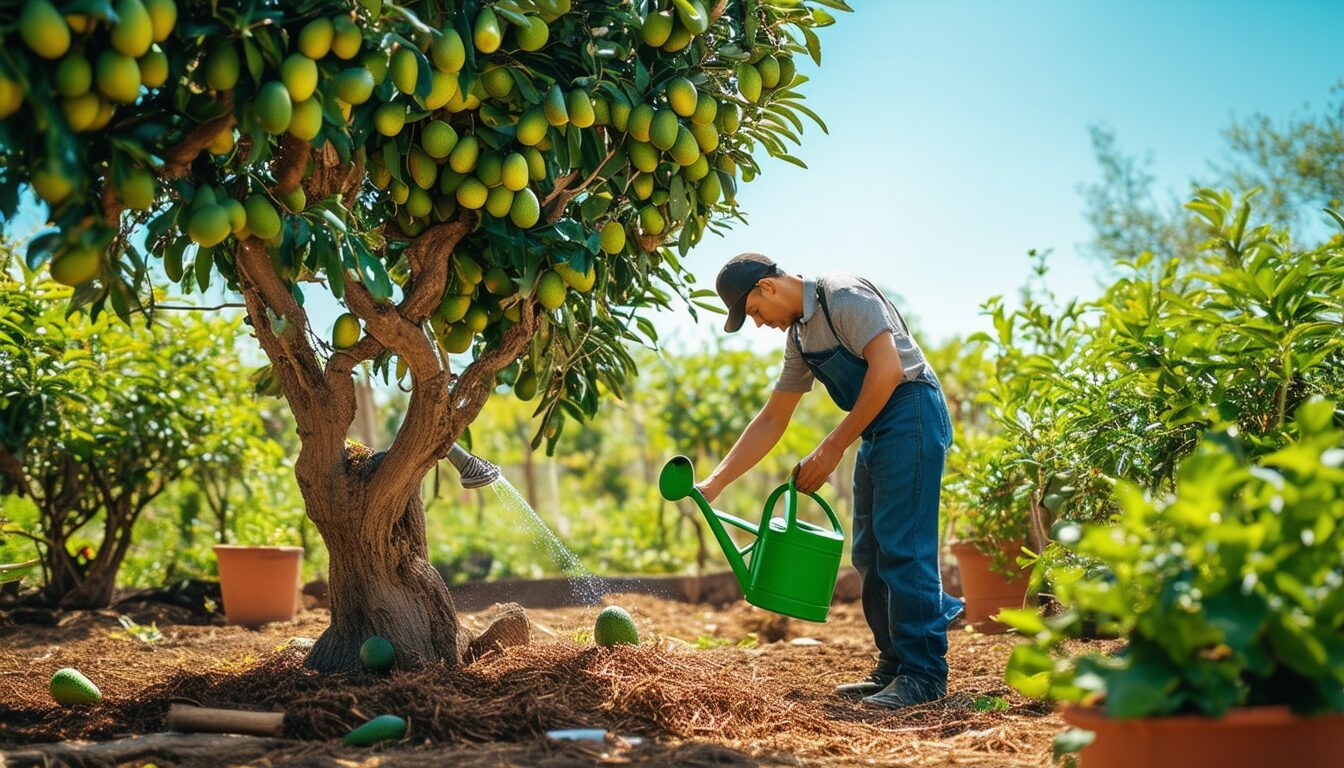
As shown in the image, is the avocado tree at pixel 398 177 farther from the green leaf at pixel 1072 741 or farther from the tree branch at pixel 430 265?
the green leaf at pixel 1072 741

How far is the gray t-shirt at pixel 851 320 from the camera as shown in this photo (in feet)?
10.3

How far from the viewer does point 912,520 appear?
10.4 feet

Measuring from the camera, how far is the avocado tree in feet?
6.41

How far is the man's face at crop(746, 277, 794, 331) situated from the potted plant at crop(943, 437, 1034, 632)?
1094mm

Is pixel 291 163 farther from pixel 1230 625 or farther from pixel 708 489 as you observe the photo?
pixel 1230 625

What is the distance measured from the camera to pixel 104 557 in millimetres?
4809

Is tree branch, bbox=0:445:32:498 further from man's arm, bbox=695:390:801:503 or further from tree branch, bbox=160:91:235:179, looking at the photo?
man's arm, bbox=695:390:801:503

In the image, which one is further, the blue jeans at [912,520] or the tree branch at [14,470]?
the tree branch at [14,470]

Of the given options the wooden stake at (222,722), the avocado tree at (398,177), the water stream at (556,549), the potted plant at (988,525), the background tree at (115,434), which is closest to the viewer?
the avocado tree at (398,177)

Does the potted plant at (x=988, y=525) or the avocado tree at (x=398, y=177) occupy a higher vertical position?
the avocado tree at (x=398, y=177)

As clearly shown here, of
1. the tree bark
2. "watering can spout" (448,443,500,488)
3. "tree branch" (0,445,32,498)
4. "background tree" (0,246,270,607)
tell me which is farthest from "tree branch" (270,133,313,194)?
"tree branch" (0,445,32,498)

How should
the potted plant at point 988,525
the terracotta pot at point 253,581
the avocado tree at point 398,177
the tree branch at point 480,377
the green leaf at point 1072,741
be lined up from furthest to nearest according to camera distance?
the terracotta pot at point 253,581 → the potted plant at point 988,525 → the tree branch at point 480,377 → the avocado tree at point 398,177 → the green leaf at point 1072,741

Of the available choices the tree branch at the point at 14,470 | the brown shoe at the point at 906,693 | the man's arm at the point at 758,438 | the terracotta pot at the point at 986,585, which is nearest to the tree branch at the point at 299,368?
the man's arm at the point at 758,438

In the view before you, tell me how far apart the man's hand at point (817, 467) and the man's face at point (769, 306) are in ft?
→ 1.66
